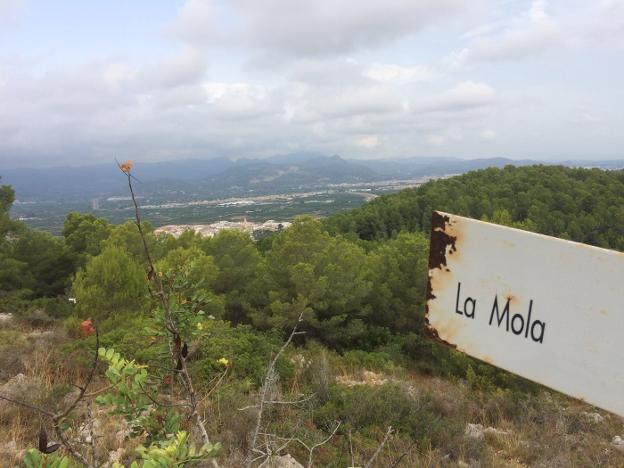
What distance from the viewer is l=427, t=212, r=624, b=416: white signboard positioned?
872 millimetres

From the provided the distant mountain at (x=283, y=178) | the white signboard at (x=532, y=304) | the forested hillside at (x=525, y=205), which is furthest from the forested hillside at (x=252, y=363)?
the distant mountain at (x=283, y=178)

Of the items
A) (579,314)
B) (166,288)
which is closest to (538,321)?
(579,314)

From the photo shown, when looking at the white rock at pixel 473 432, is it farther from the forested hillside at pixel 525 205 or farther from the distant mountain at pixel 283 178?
the distant mountain at pixel 283 178


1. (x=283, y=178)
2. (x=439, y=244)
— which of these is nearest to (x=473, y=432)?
(x=439, y=244)

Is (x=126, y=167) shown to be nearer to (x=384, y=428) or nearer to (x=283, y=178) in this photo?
(x=384, y=428)

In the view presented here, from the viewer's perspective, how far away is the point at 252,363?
5.87 metres

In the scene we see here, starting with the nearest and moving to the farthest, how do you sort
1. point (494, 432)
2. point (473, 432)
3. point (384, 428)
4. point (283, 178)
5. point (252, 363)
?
point (384, 428)
point (473, 432)
point (494, 432)
point (252, 363)
point (283, 178)

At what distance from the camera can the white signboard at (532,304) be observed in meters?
0.87

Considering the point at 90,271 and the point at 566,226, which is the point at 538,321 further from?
the point at 566,226

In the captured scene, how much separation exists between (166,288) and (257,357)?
455 cm

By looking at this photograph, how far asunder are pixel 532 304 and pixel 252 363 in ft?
17.5

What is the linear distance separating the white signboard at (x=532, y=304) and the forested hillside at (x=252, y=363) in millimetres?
648

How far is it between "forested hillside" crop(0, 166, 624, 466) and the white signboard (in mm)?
648

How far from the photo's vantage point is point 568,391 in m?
0.93
